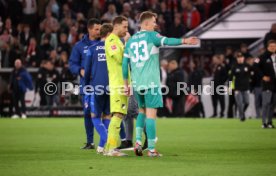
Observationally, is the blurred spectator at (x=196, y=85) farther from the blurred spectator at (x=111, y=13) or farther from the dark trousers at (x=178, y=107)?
the blurred spectator at (x=111, y=13)

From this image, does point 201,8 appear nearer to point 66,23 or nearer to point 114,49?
point 66,23

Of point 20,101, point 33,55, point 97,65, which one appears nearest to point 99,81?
point 97,65

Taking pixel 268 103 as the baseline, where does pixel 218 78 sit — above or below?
above

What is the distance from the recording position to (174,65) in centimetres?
3294

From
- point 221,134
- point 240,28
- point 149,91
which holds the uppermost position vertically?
point 240,28

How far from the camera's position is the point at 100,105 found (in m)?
14.8

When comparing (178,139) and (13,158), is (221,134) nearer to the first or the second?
(178,139)

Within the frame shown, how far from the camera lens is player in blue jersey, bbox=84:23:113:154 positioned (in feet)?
48.2

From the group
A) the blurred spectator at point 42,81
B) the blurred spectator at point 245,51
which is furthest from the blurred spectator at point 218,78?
the blurred spectator at point 42,81

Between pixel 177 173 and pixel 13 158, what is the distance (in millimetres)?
3656

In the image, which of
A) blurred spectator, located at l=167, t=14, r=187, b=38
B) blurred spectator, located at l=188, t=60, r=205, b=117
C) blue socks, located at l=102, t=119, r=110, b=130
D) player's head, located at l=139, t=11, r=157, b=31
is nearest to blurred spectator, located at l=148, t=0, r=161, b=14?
blurred spectator, located at l=167, t=14, r=187, b=38

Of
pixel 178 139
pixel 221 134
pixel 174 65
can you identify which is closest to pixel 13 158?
pixel 178 139

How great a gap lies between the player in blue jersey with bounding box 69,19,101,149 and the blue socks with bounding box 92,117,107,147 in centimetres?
92

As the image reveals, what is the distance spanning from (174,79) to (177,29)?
253 centimetres
